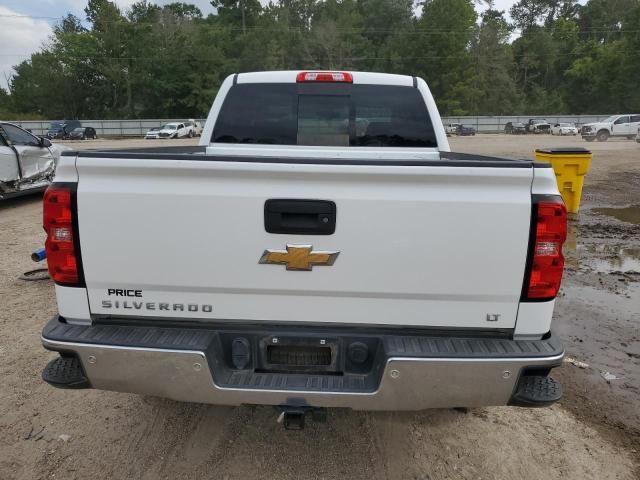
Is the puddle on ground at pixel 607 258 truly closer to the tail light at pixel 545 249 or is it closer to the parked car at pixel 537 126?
the tail light at pixel 545 249

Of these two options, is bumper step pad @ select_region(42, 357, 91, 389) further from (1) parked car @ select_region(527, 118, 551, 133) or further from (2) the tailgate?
(1) parked car @ select_region(527, 118, 551, 133)

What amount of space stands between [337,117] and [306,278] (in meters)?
2.24

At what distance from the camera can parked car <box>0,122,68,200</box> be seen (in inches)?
386

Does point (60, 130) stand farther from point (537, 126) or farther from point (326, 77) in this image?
point (326, 77)

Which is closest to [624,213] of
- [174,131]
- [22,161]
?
[22,161]

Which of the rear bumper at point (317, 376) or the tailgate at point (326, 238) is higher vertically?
the tailgate at point (326, 238)

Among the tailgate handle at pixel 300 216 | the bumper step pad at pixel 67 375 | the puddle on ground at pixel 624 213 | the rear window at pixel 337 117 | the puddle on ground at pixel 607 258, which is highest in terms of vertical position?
the rear window at pixel 337 117

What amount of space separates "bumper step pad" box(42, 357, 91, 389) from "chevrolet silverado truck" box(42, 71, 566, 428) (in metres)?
0.01

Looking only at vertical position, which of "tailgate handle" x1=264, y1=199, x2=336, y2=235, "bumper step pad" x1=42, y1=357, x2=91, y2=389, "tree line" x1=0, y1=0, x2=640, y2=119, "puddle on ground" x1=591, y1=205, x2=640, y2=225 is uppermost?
"tree line" x1=0, y1=0, x2=640, y2=119

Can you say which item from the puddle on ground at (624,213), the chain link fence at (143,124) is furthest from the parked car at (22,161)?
the chain link fence at (143,124)

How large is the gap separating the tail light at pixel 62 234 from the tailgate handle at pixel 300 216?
36.5 inches

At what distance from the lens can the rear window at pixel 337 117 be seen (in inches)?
163

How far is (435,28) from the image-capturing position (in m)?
71.0

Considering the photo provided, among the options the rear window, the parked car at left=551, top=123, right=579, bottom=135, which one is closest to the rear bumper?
the rear window
